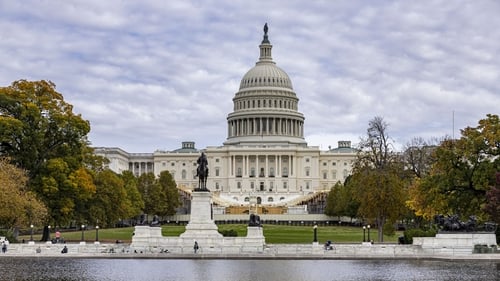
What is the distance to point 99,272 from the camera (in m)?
41.6

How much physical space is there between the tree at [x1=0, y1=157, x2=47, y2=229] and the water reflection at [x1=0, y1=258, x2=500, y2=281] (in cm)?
1059

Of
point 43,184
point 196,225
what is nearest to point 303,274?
point 196,225

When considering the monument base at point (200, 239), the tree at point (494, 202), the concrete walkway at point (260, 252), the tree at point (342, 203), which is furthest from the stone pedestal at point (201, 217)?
the tree at point (342, 203)

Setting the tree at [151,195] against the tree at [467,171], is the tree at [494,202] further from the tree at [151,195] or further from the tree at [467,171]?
the tree at [151,195]

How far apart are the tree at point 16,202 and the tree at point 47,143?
286 cm

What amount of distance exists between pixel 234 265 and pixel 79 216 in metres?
30.0

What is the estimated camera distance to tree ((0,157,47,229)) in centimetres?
6116

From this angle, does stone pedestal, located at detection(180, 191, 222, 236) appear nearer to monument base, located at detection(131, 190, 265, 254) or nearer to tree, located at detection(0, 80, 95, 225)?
monument base, located at detection(131, 190, 265, 254)

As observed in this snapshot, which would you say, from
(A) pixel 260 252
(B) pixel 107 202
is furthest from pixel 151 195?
(A) pixel 260 252

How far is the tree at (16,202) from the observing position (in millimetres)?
61156

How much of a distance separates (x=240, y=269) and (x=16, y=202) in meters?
23.2

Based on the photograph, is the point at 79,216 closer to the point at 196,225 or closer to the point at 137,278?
the point at 196,225

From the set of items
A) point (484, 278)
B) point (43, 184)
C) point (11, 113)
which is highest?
point (11, 113)

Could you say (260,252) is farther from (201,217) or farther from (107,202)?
(107,202)
